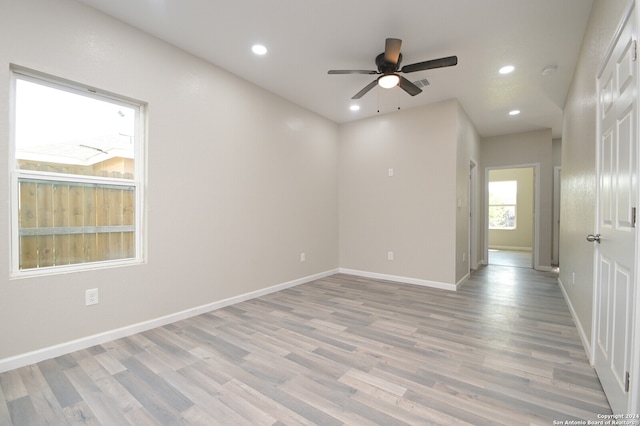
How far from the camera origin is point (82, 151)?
2395mm

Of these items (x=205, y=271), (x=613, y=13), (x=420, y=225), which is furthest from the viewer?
(x=420, y=225)

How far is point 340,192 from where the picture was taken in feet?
17.2

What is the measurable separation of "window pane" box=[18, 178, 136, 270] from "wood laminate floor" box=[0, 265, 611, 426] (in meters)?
0.77

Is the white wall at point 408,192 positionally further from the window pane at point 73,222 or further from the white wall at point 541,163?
the window pane at point 73,222

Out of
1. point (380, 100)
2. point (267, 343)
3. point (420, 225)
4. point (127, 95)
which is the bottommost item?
point (267, 343)

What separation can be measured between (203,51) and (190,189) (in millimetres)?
1435

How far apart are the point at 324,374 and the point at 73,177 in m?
2.50

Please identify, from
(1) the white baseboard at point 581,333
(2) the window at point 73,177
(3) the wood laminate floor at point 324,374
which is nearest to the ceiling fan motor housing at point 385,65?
(2) the window at point 73,177

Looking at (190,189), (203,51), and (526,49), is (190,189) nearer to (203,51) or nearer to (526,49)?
(203,51)

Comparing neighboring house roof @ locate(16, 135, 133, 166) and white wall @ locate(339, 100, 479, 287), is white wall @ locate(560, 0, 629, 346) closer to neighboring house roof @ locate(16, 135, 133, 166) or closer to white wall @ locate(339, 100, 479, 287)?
white wall @ locate(339, 100, 479, 287)

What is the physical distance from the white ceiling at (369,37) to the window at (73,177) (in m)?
0.80

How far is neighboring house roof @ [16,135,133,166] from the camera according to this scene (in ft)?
7.07

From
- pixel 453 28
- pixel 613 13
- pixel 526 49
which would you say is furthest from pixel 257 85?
pixel 613 13

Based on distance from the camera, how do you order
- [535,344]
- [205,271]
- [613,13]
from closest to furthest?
[613,13] < [535,344] < [205,271]
